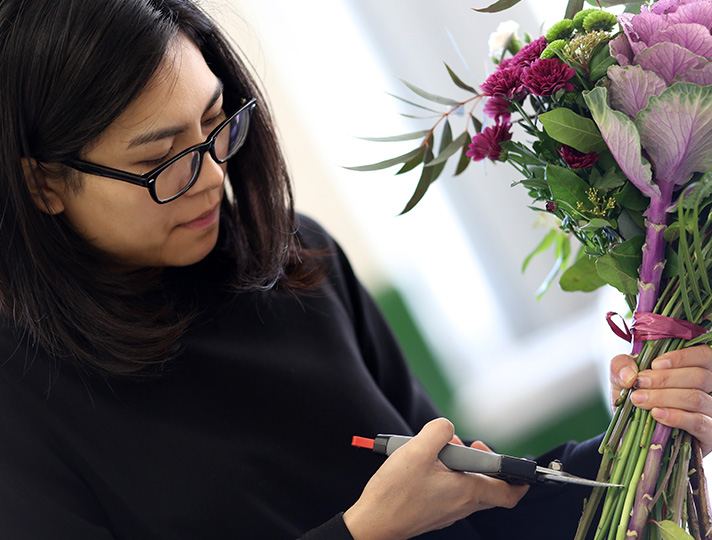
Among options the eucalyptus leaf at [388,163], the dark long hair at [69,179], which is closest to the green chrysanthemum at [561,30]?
the eucalyptus leaf at [388,163]

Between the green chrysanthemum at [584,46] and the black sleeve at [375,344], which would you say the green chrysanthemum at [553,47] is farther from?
the black sleeve at [375,344]

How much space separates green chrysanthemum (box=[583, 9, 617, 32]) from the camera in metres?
0.65

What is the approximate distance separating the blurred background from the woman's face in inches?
42.7

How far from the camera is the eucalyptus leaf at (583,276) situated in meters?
0.85

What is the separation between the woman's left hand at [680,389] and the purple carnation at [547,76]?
0.27 metres

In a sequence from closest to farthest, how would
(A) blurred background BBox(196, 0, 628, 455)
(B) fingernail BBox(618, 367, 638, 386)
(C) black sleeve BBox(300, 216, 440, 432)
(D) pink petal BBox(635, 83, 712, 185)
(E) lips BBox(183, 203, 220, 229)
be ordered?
(D) pink petal BBox(635, 83, 712, 185) < (B) fingernail BBox(618, 367, 638, 386) < (E) lips BBox(183, 203, 220, 229) < (C) black sleeve BBox(300, 216, 440, 432) < (A) blurred background BBox(196, 0, 628, 455)

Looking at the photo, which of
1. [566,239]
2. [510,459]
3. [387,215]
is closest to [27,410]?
[510,459]

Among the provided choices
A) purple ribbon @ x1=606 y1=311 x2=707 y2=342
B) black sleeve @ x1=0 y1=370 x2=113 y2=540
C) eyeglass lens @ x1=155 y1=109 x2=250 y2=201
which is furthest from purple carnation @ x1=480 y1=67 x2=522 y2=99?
black sleeve @ x1=0 y1=370 x2=113 y2=540

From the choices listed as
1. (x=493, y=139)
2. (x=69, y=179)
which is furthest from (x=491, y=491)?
(x=69, y=179)

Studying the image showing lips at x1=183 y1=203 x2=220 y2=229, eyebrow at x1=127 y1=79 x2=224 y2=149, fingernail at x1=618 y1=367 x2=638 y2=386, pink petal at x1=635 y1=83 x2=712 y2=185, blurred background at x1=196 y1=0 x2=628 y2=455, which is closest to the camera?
pink petal at x1=635 y1=83 x2=712 y2=185

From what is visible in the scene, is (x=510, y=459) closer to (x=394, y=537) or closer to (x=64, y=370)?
(x=394, y=537)

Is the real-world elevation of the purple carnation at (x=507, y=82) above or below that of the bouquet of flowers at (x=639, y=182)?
above

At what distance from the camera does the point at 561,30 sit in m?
0.68

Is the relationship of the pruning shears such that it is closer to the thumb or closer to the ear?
the thumb
